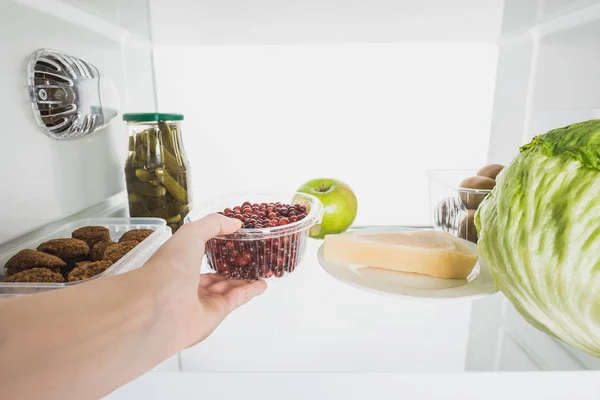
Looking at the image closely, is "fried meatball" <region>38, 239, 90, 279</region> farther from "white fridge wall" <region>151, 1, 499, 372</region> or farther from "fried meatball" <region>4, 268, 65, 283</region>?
"white fridge wall" <region>151, 1, 499, 372</region>

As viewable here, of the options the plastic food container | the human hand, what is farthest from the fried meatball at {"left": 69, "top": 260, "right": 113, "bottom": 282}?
the human hand

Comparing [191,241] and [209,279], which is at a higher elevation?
[191,241]

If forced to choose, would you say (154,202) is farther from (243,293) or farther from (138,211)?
(243,293)

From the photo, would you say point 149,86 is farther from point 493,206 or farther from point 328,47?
point 493,206

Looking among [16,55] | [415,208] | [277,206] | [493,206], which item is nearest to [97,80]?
[16,55]

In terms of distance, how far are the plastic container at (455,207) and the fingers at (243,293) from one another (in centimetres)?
43

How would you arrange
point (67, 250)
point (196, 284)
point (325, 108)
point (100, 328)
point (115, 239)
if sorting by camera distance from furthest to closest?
point (325, 108) < point (115, 239) < point (67, 250) < point (196, 284) < point (100, 328)

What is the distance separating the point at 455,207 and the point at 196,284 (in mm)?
578

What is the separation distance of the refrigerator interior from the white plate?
0.04m

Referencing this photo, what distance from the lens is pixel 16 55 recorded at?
0.58m

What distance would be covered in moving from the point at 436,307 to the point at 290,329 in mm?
247

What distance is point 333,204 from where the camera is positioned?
94 cm

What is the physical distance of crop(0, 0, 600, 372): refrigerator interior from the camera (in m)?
0.59

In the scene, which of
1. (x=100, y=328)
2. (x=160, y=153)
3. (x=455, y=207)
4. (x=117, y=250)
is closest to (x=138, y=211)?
(x=160, y=153)
